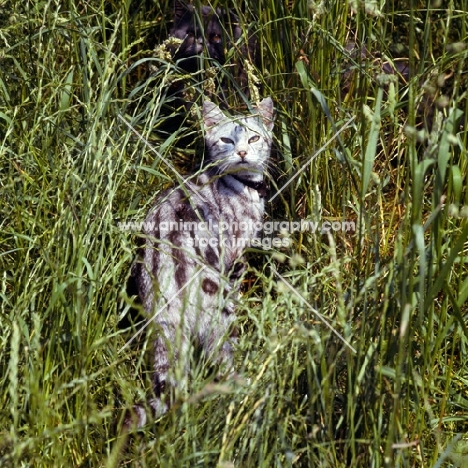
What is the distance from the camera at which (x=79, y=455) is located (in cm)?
189

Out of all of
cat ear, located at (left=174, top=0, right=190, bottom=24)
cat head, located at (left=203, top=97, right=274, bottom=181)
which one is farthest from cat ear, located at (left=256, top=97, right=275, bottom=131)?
cat ear, located at (left=174, top=0, right=190, bottom=24)

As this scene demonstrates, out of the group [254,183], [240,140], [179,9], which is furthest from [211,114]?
[179,9]

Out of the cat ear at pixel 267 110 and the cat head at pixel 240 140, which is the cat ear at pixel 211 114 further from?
the cat ear at pixel 267 110

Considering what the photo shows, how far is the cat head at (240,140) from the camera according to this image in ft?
9.91

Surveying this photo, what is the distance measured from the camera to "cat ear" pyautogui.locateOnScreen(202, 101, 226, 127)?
3.05 metres

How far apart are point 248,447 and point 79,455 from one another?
40cm

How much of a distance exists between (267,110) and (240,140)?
9.9 inches

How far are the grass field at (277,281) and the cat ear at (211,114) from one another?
9 centimetres

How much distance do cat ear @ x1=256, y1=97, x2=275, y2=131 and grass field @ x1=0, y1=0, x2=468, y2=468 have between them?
46 mm

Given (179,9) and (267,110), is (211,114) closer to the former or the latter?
(267,110)

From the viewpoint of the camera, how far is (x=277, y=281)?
237 cm

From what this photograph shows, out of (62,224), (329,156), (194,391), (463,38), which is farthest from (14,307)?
(463,38)

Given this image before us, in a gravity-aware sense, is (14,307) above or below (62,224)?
below

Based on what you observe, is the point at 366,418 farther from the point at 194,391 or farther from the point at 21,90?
the point at 21,90
